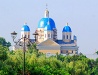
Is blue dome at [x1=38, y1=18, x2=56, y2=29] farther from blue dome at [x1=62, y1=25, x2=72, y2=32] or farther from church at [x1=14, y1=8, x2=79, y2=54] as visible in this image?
blue dome at [x1=62, y1=25, x2=72, y2=32]

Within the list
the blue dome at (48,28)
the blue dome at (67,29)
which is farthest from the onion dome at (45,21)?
the blue dome at (48,28)

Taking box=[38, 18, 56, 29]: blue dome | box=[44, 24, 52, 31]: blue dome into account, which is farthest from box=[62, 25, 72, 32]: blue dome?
box=[44, 24, 52, 31]: blue dome

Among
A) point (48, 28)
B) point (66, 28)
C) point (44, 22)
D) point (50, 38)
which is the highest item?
point (44, 22)

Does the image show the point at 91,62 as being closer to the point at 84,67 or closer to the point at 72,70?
the point at 84,67

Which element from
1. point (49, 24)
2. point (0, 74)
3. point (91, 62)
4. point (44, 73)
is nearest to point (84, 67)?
point (91, 62)

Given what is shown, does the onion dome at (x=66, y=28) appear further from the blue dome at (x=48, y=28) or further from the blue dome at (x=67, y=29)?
the blue dome at (x=48, y=28)

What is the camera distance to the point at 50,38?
354 ft

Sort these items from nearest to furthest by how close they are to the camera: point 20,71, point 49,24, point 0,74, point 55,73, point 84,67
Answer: point 0,74 → point 20,71 → point 55,73 → point 84,67 → point 49,24

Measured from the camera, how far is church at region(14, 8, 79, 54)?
351 ft

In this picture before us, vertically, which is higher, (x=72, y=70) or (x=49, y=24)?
(x=49, y=24)

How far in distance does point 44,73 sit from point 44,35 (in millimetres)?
69230

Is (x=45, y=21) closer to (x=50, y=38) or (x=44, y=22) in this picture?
(x=44, y=22)

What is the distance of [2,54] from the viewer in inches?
1561

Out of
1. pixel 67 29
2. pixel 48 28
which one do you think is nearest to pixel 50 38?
pixel 48 28
